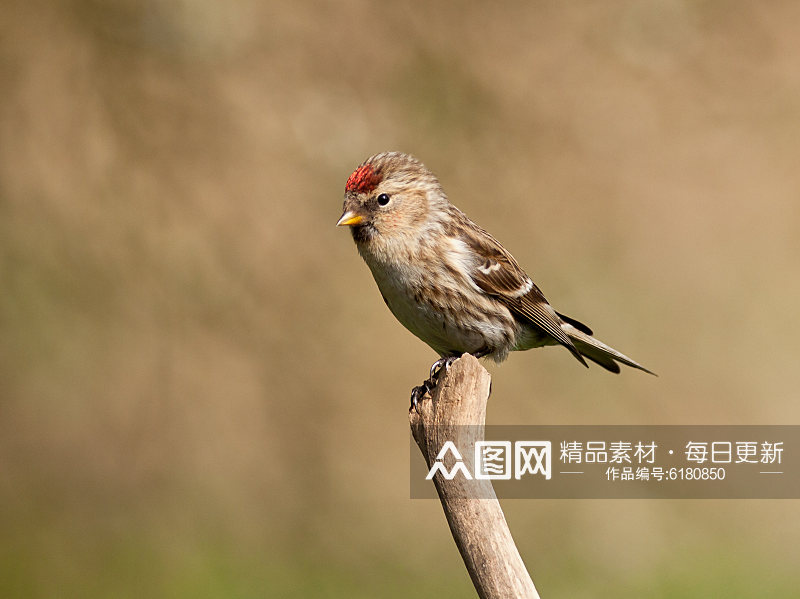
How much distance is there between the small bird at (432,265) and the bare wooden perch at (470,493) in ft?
2.37

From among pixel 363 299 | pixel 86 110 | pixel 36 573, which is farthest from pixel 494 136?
pixel 36 573

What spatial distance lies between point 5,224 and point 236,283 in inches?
65.8

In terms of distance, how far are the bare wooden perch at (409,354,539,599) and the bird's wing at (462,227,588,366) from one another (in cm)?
94

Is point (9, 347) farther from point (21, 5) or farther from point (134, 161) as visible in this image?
point (21, 5)

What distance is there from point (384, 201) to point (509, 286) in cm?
67

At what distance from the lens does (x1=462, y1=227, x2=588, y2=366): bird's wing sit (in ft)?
14.0

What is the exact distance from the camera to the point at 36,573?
709cm
